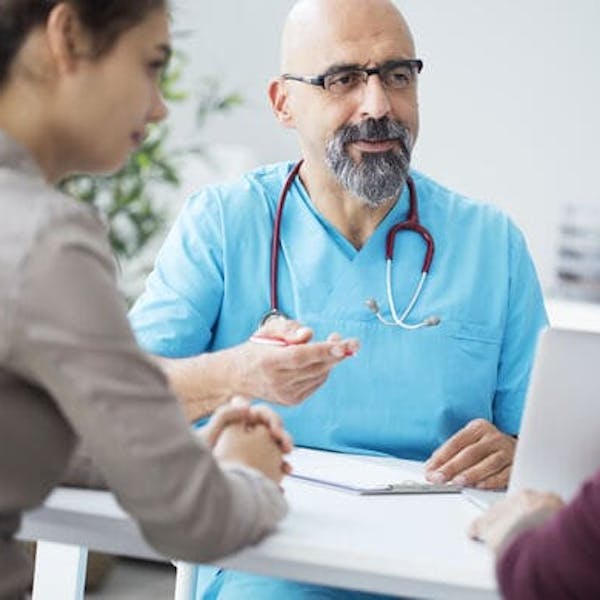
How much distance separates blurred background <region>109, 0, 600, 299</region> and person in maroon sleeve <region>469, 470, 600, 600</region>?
Result: 10.6 ft

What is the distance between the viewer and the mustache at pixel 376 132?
2207 millimetres

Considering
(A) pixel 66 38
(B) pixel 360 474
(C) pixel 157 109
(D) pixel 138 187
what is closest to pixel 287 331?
(B) pixel 360 474

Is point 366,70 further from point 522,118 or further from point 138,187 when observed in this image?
point 522,118

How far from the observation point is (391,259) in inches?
85.2

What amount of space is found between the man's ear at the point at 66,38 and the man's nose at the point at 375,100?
104 centimetres

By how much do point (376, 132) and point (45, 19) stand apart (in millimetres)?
1091

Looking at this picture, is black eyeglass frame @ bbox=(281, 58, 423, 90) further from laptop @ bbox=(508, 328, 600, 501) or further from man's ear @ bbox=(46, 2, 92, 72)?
man's ear @ bbox=(46, 2, 92, 72)

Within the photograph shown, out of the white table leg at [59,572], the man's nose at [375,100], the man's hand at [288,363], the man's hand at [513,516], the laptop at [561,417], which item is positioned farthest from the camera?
the man's nose at [375,100]

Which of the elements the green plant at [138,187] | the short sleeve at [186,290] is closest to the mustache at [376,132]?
the short sleeve at [186,290]

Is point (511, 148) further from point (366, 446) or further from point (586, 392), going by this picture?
point (586, 392)

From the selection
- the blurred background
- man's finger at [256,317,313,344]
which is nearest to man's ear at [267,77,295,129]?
man's finger at [256,317,313,344]

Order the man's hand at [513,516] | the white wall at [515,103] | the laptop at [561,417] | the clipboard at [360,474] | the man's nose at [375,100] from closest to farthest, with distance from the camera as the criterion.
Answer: the man's hand at [513,516] → the laptop at [561,417] → the clipboard at [360,474] → the man's nose at [375,100] → the white wall at [515,103]

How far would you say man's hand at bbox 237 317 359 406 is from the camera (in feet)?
5.75

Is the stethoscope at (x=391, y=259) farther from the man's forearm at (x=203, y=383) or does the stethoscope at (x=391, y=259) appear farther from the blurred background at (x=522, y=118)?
the blurred background at (x=522, y=118)
